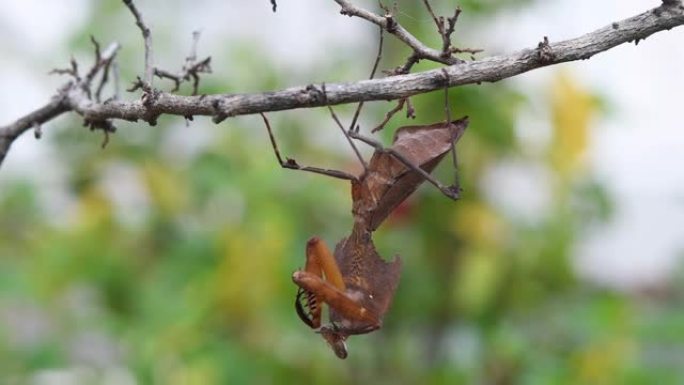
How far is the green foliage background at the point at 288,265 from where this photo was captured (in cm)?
308

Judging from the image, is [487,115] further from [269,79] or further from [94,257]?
[94,257]

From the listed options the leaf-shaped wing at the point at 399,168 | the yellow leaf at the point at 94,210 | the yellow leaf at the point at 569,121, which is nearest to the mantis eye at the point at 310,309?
the leaf-shaped wing at the point at 399,168

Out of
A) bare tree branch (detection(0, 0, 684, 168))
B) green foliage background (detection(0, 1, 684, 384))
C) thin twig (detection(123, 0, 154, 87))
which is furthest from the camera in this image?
green foliage background (detection(0, 1, 684, 384))

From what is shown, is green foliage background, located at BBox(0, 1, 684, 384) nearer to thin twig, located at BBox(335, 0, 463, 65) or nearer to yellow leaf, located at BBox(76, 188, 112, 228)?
yellow leaf, located at BBox(76, 188, 112, 228)

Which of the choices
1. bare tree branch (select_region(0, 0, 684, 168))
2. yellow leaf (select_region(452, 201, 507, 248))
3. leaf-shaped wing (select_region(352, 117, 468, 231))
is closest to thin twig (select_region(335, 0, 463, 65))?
bare tree branch (select_region(0, 0, 684, 168))

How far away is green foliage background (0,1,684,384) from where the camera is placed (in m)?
3.08

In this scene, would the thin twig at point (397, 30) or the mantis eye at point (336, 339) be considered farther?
the mantis eye at point (336, 339)

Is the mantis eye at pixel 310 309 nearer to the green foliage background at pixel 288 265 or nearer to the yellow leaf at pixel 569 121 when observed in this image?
the green foliage background at pixel 288 265

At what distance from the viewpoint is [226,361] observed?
3008mm

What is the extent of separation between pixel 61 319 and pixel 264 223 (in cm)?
77

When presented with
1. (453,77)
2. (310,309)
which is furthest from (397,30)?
(310,309)

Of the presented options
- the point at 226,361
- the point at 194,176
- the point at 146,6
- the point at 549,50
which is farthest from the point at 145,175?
the point at 549,50

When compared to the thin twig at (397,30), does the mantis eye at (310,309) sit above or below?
below

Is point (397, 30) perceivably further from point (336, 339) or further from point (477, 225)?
point (477, 225)
